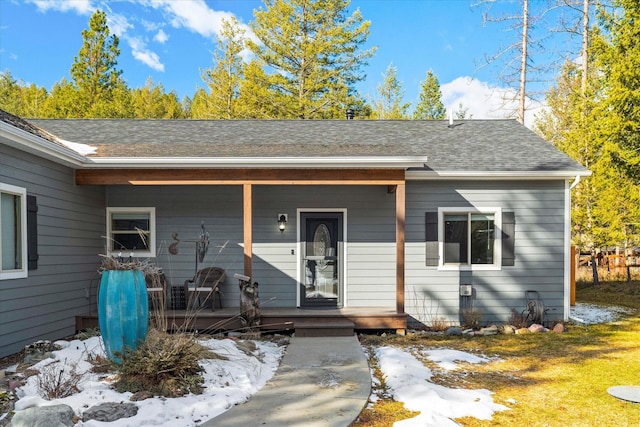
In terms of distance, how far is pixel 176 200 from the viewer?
780 cm

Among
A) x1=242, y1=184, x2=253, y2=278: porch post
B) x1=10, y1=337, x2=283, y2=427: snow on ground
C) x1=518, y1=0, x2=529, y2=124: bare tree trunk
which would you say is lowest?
x1=10, y1=337, x2=283, y2=427: snow on ground

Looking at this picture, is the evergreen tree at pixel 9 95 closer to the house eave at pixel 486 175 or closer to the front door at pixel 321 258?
the front door at pixel 321 258

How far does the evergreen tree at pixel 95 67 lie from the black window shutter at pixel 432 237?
599 inches

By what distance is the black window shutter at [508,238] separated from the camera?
24.8 ft

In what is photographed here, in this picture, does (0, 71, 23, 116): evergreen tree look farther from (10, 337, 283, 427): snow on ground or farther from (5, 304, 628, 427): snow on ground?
(10, 337, 283, 427): snow on ground

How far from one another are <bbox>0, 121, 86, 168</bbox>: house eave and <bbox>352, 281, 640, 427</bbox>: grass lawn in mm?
4585

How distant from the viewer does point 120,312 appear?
405 cm

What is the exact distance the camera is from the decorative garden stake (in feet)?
13.3

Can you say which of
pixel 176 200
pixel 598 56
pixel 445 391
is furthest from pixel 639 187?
pixel 176 200

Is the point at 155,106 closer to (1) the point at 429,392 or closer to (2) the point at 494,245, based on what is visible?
(2) the point at 494,245

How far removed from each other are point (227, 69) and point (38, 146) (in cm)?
1560

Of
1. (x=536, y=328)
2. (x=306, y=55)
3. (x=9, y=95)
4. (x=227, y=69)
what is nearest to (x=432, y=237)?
(x=536, y=328)

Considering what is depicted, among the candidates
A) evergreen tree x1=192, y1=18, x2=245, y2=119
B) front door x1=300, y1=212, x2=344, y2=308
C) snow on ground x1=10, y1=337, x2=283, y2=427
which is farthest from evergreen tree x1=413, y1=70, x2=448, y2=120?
snow on ground x1=10, y1=337, x2=283, y2=427

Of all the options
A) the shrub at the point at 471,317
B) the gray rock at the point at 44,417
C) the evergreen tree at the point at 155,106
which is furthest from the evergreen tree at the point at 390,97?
the gray rock at the point at 44,417
